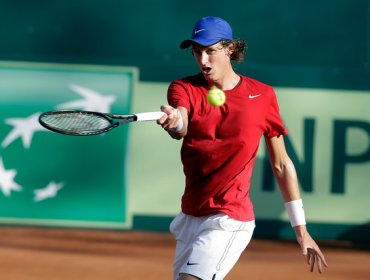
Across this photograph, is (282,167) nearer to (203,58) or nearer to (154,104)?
(203,58)

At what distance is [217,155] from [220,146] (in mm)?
45

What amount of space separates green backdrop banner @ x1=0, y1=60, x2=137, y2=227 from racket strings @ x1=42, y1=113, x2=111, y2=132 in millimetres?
4711

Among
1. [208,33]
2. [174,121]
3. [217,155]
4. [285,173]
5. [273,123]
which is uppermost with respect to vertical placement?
[208,33]

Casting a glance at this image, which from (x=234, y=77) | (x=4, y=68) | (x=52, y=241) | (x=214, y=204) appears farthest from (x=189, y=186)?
(x=4, y=68)

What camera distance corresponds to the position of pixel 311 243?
4.65m

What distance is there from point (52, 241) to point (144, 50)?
2.02 meters

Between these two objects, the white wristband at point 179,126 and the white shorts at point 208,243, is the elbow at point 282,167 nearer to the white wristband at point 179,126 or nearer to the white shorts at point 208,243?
the white shorts at point 208,243

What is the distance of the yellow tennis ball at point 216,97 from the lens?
4.25 meters

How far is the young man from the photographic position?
4477mm

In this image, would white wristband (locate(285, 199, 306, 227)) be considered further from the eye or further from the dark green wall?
the dark green wall

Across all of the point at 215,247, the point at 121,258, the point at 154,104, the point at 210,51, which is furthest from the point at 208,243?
the point at 154,104

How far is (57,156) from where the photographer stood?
9.29 metres

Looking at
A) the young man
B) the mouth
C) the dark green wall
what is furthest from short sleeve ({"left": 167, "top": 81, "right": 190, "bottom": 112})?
the dark green wall

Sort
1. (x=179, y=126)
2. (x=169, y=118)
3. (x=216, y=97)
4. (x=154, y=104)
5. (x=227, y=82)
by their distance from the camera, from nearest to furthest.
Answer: (x=169, y=118) → (x=179, y=126) → (x=216, y=97) → (x=227, y=82) → (x=154, y=104)
